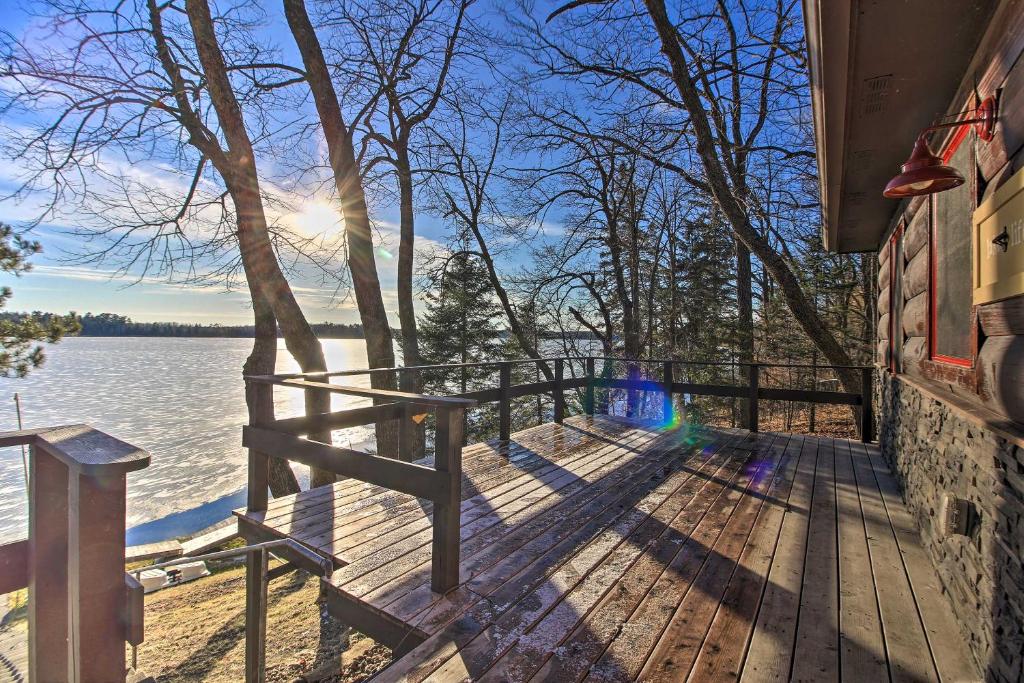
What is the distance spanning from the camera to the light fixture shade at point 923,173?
1.66 m

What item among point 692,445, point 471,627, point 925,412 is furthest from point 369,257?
point 925,412

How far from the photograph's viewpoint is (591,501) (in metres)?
3.35

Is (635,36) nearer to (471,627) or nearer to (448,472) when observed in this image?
(448,472)

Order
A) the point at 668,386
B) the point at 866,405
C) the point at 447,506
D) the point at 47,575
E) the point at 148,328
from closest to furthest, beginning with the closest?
the point at 47,575
the point at 447,506
the point at 866,405
the point at 668,386
the point at 148,328

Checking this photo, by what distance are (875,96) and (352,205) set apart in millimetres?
6373

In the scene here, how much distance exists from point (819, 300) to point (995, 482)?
1102cm

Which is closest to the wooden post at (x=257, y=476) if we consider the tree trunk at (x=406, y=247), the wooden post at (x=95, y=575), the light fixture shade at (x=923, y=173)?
the wooden post at (x=95, y=575)

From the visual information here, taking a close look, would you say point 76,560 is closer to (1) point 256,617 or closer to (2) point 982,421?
(1) point 256,617

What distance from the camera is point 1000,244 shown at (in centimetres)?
155

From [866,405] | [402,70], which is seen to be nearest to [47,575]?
[866,405]

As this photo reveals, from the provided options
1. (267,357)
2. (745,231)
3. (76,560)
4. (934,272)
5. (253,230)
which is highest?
(745,231)

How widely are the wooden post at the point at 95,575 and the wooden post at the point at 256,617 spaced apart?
4.50 ft

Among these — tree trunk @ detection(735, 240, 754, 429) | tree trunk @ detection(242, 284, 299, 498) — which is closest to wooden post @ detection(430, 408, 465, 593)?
tree trunk @ detection(242, 284, 299, 498)

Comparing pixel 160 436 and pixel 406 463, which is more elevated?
pixel 406 463
